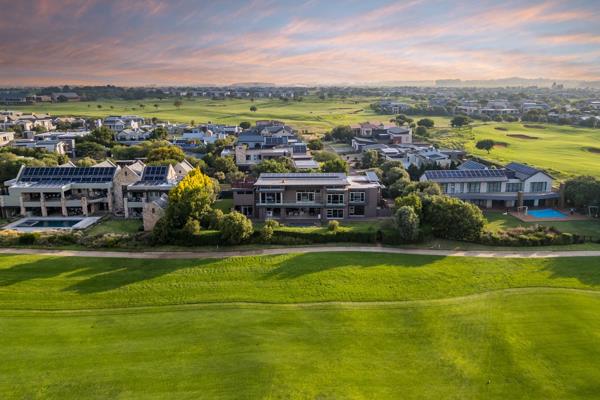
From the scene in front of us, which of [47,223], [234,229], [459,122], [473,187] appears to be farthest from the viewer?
[459,122]

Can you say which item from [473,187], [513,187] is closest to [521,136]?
[513,187]

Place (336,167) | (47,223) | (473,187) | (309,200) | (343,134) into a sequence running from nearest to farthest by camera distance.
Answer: (47,223), (309,200), (473,187), (336,167), (343,134)

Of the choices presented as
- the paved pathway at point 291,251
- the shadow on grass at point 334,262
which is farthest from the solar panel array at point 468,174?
the shadow on grass at point 334,262

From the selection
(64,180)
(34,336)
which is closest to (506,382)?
(34,336)

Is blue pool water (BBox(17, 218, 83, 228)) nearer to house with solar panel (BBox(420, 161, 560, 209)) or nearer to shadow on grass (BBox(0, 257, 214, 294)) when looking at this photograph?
shadow on grass (BBox(0, 257, 214, 294))

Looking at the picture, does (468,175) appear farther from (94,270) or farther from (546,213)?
(94,270)

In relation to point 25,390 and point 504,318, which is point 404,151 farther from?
point 25,390

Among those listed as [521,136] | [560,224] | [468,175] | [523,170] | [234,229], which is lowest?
[560,224]

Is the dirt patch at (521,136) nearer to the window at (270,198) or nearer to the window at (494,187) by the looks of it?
the window at (494,187)
